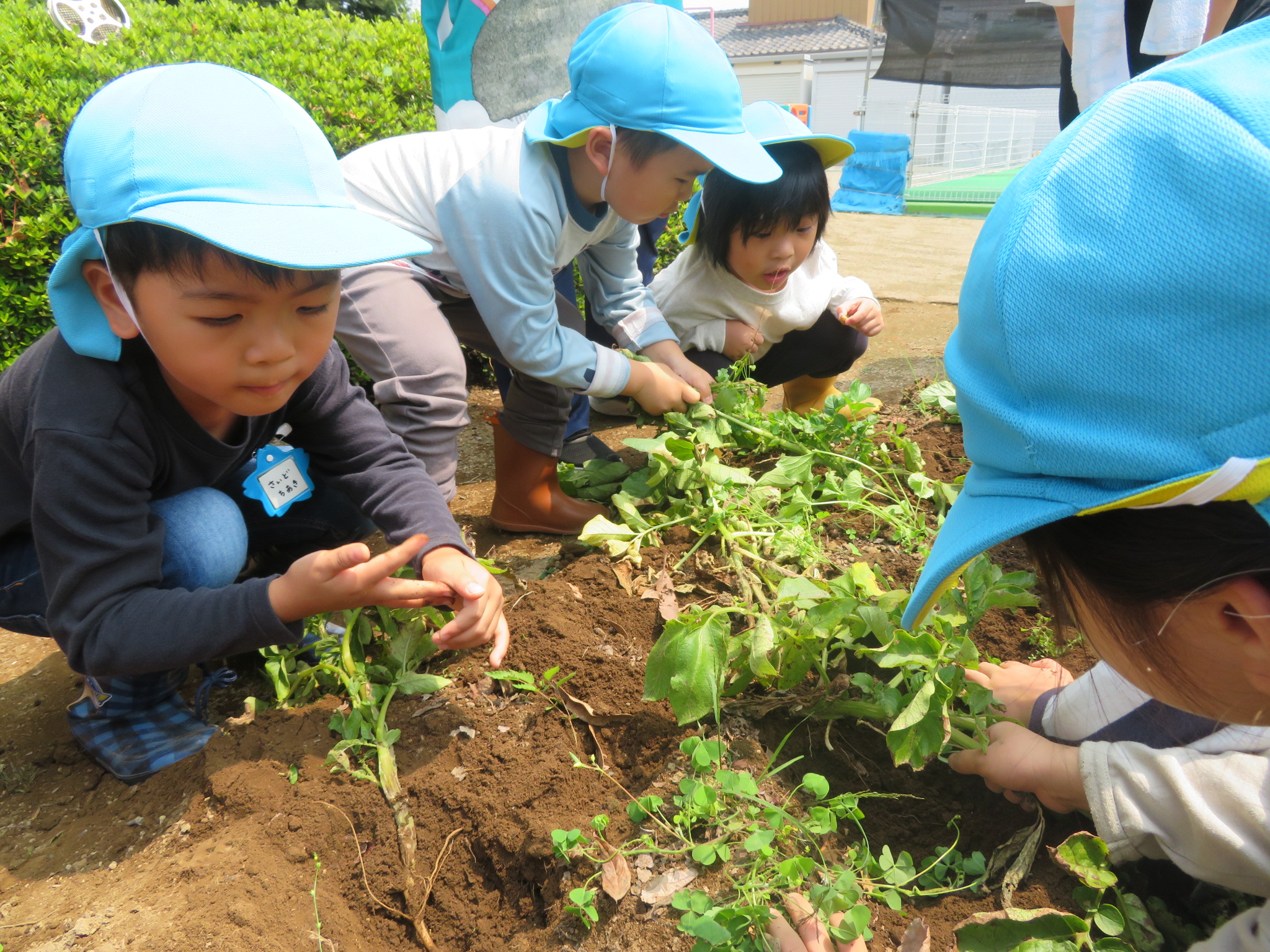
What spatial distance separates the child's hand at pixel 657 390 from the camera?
2.36 m

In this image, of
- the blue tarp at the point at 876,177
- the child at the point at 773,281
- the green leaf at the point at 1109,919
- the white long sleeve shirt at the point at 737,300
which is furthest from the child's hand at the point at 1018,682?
the blue tarp at the point at 876,177

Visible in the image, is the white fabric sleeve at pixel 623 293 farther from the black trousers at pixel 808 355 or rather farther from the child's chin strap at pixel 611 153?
the child's chin strap at pixel 611 153

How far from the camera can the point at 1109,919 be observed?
1.15 m

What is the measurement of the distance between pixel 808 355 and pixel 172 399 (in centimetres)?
223

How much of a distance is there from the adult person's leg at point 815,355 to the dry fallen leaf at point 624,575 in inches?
54.2

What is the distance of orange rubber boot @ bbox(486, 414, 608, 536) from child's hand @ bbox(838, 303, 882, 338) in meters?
1.22

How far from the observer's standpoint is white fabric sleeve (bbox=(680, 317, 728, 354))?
2.95m

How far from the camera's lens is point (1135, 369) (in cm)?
67

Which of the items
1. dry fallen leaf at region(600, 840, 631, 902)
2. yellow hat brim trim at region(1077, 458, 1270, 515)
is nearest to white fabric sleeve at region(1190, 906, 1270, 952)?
yellow hat brim trim at region(1077, 458, 1270, 515)

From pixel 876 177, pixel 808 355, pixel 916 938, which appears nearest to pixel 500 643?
pixel 916 938

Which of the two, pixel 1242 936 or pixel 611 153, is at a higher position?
pixel 611 153

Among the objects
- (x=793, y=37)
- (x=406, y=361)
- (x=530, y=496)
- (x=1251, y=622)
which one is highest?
(x=1251, y=622)

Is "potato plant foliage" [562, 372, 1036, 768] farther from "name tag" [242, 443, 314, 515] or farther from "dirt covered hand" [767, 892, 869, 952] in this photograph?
"name tag" [242, 443, 314, 515]

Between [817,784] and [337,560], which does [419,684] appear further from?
[817,784]
